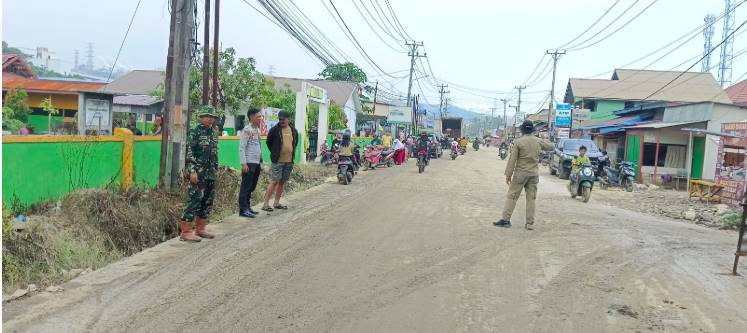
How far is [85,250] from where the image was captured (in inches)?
253

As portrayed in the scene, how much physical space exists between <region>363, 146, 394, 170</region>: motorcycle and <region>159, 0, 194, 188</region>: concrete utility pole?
1400 centimetres

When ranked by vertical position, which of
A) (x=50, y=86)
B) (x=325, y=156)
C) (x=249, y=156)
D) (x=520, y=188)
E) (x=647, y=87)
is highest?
(x=647, y=87)

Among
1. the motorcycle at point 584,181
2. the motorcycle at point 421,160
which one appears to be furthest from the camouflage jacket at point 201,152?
the motorcycle at point 421,160

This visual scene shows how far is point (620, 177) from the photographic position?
2023 centimetres

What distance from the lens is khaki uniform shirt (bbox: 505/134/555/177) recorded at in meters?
9.42

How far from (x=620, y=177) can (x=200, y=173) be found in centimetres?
1645

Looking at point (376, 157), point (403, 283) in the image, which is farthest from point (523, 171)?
point (376, 157)

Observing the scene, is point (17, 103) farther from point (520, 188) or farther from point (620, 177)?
point (620, 177)

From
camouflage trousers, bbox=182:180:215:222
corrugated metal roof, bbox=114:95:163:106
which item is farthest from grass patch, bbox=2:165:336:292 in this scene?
corrugated metal roof, bbox=114:95:163:106

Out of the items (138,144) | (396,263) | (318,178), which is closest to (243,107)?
(318,178)

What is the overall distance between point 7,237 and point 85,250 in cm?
75

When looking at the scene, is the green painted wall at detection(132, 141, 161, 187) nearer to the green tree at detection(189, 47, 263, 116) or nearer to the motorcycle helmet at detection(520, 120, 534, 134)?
the motorcycle helmet at detection(520, 120, 534, 134)

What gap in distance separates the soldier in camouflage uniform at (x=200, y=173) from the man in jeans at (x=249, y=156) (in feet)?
5.30

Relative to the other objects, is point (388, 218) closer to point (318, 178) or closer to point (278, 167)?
point (278, 167)
